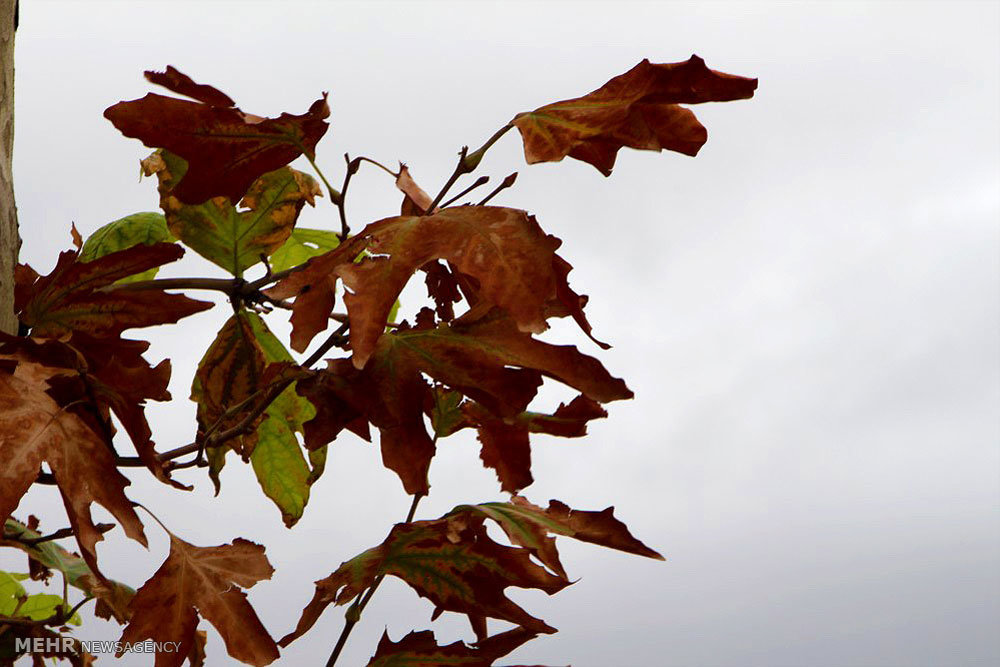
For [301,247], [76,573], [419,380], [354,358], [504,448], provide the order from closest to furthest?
[354,358] < [419,380] < [504,448] < [301,247] < [76,573]

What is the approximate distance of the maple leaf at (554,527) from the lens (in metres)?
0.68

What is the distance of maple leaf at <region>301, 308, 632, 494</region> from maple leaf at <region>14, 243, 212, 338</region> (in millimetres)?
180

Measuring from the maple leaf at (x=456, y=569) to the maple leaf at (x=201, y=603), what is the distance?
46mm

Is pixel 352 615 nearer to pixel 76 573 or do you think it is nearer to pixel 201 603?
pixel 201 603

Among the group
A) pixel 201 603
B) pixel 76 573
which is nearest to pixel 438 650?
pixel 201 603

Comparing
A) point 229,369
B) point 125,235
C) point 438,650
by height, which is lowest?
point 438,650

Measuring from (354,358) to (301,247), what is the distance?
0.55m

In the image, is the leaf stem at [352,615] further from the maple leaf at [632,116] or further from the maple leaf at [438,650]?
the maple leaf at [632,116]

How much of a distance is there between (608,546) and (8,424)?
0.40 metres

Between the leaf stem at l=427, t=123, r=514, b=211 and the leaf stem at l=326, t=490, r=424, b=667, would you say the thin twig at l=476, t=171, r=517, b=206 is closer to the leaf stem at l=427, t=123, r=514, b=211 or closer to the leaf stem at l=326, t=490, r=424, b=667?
the leaf stem at l=427, t=123, r=514, b=211

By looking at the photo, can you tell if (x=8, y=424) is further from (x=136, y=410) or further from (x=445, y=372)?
(x=445, y=372)

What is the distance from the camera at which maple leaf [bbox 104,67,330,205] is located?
65cm

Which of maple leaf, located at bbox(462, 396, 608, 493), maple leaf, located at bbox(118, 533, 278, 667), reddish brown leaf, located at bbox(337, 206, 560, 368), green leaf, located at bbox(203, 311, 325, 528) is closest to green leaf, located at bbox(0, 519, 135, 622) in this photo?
green leaf, located at bbox(203, 311, 325, 528)

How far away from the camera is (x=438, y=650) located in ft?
2.40
